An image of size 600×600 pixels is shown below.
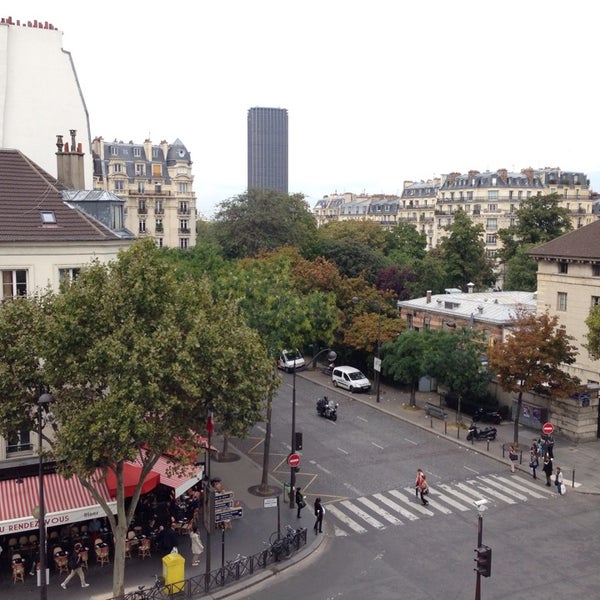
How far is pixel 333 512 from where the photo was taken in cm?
2877

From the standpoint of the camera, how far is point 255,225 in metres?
74.1

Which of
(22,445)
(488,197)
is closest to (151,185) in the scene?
(488,197)

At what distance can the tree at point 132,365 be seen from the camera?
60.4ft

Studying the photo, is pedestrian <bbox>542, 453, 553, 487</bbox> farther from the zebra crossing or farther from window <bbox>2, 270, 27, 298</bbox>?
window <bbox>2, 270, 27, 298</bbox>

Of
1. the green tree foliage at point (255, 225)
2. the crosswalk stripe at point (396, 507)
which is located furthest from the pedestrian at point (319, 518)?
the green tree foliage at point (255, 225)

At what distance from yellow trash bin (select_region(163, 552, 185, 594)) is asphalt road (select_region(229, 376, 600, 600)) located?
2.00m

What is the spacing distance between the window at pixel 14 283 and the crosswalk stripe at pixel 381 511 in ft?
53.9

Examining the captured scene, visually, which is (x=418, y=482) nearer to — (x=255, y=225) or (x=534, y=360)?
(x=534, y=360)

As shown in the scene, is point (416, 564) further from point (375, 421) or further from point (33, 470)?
point (375, 421)

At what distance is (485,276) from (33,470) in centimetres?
5986

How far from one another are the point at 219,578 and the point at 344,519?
22.9 feet

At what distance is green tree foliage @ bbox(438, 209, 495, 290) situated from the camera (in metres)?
73.3

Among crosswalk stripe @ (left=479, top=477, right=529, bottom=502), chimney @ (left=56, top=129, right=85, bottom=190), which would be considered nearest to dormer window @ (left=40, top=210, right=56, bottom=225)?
chimney @ (left=56, top=129, right=85, bottom=190)

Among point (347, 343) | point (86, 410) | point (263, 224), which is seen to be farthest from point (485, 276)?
point (86, 410)
